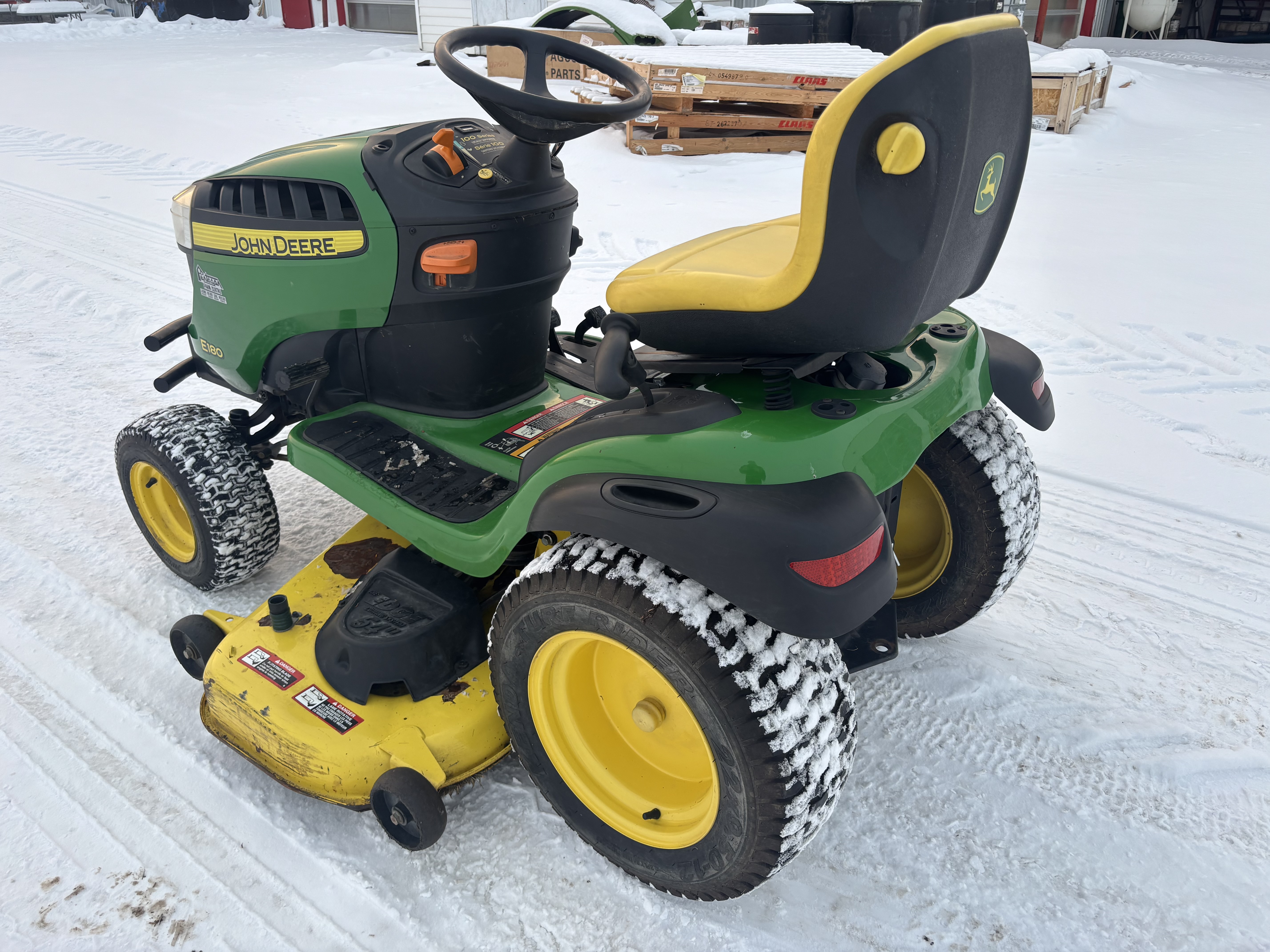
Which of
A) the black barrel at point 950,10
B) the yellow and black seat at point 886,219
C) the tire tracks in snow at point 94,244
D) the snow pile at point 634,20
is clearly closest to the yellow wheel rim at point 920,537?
the yellow and black seat at point 886,219

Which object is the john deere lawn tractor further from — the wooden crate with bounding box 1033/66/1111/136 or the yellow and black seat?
the wooden crate with bounding box 1033/66/1111/136

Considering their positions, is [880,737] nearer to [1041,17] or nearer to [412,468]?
[412,468]

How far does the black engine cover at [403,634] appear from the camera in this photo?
74.0 inches

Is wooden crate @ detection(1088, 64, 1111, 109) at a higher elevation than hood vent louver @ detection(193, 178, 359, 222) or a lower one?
lower

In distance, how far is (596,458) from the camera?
5.25 ft

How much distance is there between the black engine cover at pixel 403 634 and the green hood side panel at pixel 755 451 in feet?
0.30

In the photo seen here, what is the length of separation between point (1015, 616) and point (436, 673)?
5.02ft

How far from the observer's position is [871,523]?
1.45 meters

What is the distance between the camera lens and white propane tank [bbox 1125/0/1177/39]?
15.9 meters

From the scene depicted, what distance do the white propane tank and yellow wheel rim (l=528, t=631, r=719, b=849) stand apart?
18.8 meters

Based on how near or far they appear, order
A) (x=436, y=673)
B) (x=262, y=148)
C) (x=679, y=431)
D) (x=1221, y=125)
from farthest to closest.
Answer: (x=1221, y=125) < (x=262, y=148) < (x=436, y=673) < (x=679, y=431)

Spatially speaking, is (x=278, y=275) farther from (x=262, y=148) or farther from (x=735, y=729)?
(x=262, y=148)

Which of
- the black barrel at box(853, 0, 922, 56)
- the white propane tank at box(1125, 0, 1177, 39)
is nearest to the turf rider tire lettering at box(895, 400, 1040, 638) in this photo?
the black barrel at box(853, 0, 922, 56)

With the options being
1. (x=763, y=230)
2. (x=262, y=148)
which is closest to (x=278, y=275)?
(x=763, y=230)
